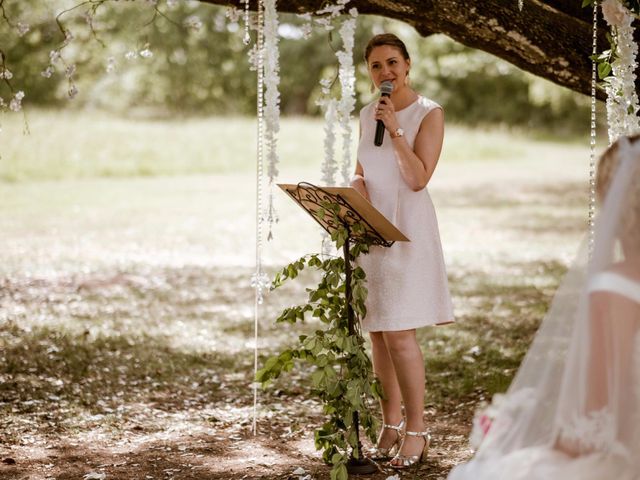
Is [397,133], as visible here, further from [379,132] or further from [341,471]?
[341,471]

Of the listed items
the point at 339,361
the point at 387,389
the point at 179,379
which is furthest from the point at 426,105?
the point at 179,379

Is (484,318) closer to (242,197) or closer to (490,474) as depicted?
(490,474)

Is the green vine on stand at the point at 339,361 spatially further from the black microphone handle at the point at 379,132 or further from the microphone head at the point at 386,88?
the microphone head at the point at 386,88

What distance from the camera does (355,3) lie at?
16.8 ft

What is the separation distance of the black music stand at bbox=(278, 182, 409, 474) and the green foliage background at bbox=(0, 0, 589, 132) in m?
24.6

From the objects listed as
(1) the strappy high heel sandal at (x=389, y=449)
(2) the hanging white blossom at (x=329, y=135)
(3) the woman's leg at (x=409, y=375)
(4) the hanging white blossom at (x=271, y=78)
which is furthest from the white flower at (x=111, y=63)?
(1) the strappy high heel sandal at (x=389, y=449)

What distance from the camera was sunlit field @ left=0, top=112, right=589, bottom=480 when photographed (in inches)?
204

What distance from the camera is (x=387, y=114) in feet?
13.5

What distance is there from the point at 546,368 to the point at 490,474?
0.38 meters

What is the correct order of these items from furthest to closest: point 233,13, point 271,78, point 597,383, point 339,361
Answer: point 233,13, point 271,78, point 339,361, point 597,383

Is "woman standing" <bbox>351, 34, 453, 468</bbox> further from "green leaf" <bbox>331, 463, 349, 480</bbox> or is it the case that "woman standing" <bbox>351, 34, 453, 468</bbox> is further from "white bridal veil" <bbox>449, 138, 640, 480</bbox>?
"white bridal veil" <bbox>449, 138, 640, 480</bbox>

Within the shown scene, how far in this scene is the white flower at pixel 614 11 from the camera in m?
4.42

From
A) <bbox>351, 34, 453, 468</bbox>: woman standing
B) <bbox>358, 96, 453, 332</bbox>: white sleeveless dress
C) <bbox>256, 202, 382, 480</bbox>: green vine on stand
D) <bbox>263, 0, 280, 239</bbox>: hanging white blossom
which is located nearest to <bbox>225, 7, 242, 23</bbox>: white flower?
<bbox>263, 0, 280, 239</bbox>: hanging white blossom

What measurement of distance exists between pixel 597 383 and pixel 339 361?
181cm
